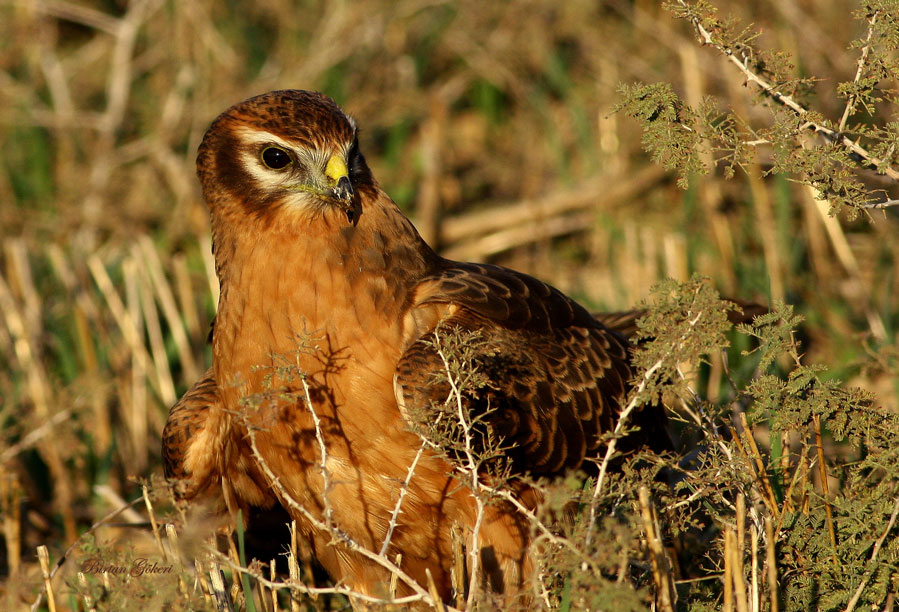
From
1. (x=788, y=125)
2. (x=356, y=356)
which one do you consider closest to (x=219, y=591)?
(x=356, y=356)

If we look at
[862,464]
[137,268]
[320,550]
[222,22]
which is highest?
[222,22]

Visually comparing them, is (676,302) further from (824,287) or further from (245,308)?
(824,287)

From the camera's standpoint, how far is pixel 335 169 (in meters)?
4.30

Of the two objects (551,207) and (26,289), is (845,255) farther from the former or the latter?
(26,289)

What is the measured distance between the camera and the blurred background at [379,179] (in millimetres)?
6797

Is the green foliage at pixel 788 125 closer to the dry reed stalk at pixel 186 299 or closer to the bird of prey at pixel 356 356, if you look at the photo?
the bird of prey at pixel 356 356

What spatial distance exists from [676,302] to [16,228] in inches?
265

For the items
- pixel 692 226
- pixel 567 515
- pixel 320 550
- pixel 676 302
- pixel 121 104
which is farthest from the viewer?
pixel 121 104

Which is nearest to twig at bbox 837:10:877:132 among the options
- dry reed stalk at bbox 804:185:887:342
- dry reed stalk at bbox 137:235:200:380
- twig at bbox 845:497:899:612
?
twig at bbox 845:497:899:612

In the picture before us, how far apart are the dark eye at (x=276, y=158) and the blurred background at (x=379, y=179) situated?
2.40 metres

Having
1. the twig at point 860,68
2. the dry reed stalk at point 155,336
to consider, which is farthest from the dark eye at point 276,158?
the dry reed stalk at point 155,336

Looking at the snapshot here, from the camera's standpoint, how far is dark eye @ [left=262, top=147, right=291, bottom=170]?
4.38 m

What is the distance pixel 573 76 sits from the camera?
1009cm

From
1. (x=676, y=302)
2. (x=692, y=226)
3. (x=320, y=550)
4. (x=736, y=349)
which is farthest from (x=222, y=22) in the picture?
(x=676, y=302)
